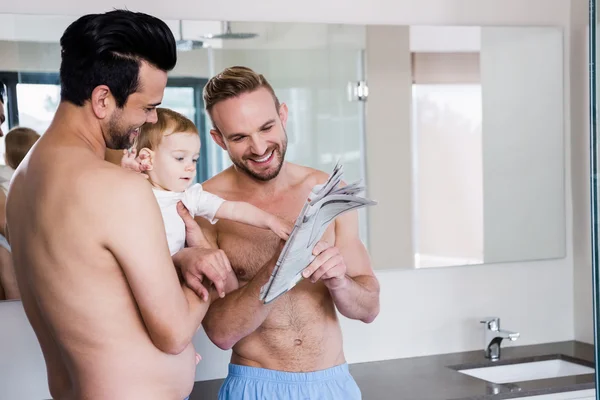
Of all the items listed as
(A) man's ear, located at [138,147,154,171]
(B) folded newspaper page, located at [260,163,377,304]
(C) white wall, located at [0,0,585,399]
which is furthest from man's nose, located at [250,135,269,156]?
(C) white wall, located at [0,0,585,399]

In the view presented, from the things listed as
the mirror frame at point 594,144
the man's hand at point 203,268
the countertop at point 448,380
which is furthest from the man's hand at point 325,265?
the countertop at point 448,380

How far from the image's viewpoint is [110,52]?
1671 millimetres

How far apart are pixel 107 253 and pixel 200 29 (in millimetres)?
1512

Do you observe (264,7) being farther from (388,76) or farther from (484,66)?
(484,66)

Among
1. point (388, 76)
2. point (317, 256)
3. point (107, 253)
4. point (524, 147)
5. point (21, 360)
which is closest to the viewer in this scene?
Result: point (107, 253)

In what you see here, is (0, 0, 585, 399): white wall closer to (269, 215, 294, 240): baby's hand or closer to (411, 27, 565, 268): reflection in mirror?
(411, 27, 565, 268): reflection in mirror

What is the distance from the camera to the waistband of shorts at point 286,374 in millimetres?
2350

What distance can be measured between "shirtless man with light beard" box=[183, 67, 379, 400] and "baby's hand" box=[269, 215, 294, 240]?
21 cm

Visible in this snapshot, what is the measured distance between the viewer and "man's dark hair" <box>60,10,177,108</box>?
5.47 feet

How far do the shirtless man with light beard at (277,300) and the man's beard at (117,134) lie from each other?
0.63 metres

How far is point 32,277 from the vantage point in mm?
1653

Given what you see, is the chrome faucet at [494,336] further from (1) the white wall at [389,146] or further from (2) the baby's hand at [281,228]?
(2) the baby's hand at [281,228]

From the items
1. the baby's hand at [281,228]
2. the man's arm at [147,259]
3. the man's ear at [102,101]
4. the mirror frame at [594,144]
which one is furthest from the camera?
the baby's hand at [281,228]

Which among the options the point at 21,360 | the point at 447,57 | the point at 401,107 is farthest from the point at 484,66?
the point at 21,360
